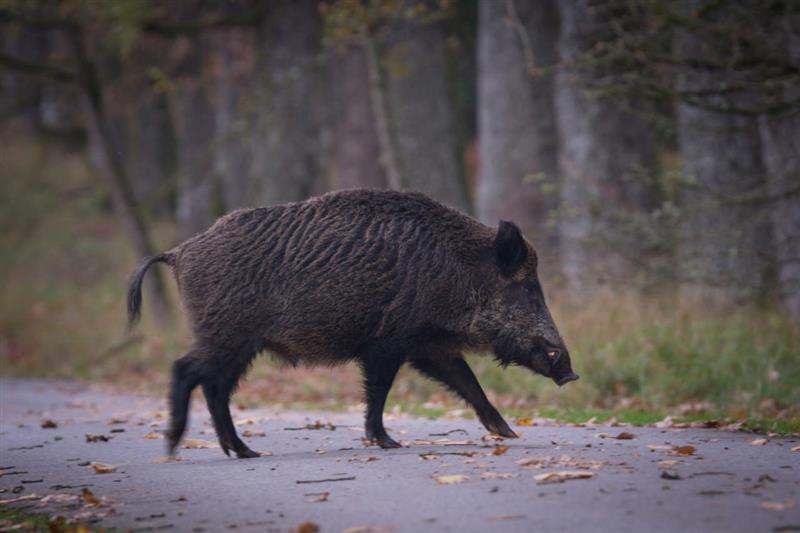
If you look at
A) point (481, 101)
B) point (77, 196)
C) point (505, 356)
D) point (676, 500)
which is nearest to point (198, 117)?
point (77, 196)

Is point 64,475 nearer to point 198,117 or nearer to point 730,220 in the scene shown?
point 730,220

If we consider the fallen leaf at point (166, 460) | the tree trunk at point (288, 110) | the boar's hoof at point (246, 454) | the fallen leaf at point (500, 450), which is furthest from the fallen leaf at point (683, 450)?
the tree trunk at point (288, 110)

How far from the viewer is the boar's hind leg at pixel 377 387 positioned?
→ 909 centimetres

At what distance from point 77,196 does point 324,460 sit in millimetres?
25226

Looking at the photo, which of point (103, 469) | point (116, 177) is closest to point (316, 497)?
point (103, 469)

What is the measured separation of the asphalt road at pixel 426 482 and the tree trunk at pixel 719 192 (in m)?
4.22

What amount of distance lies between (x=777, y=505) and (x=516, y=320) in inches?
148

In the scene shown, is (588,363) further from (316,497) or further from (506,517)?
(506,517)

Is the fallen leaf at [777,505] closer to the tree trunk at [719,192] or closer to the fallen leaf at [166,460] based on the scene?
the fallen leaf at [166,460]

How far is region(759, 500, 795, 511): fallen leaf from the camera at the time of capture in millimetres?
6008

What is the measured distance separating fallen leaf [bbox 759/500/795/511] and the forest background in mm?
3764

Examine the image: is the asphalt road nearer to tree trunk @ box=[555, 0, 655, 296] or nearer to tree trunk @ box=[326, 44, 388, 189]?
tree trunk @ box=[555, 0, 655, 296]

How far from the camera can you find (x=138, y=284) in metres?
9.80

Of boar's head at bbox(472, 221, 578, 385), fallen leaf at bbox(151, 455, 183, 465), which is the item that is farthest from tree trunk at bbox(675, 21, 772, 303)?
fallen leaf at bbox(151, 455, 183, 465)
